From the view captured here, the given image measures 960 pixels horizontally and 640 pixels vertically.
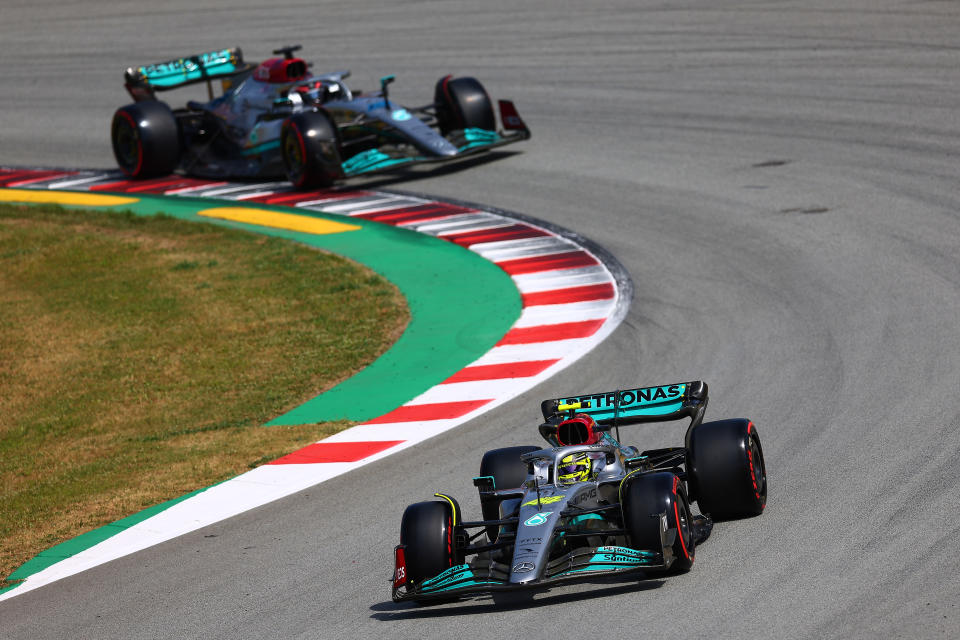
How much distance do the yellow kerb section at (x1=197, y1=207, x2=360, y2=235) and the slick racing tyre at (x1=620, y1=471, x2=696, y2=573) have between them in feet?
39.8

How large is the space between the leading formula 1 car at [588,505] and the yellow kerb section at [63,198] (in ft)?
Answer: 49.9

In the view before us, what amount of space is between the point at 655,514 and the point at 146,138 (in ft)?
56.4

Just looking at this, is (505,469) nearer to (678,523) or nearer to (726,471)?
(726,471)

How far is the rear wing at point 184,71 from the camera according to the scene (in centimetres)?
2278

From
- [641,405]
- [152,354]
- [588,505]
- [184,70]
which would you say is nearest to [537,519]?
[588,505]

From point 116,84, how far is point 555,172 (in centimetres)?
1341

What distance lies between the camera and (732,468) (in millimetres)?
8320

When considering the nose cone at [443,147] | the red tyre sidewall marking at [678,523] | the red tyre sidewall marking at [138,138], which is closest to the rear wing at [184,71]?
the red tyre sidewall marking at [138,138]

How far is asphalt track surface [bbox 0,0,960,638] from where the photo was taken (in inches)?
298

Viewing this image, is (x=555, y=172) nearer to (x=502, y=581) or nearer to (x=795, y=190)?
(x=795, y=190)

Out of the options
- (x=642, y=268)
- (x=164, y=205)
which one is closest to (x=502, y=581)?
(x=642, y=268)

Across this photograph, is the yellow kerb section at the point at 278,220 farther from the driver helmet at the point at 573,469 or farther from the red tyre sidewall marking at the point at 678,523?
the red tyre sidewall marking at the point at 678,523

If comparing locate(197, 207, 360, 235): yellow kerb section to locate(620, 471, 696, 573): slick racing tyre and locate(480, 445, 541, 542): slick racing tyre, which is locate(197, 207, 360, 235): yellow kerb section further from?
locate(620, 471, 696, 573): slick racing tyre

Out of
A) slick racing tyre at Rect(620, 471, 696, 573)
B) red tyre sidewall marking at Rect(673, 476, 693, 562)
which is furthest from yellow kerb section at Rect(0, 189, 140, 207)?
red tyre sidewall marking at Rect(673, 476, 693, 562)
